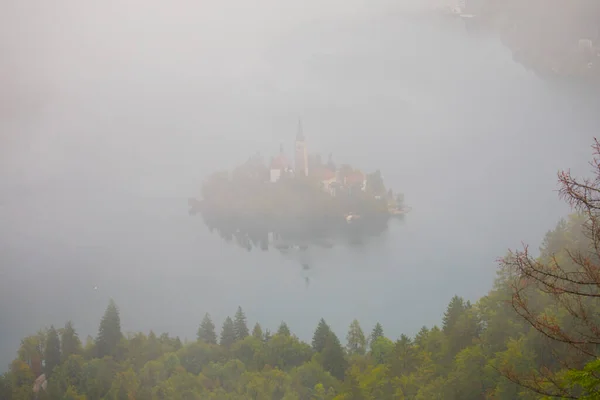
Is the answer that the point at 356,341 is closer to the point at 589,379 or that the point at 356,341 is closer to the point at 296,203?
the point at 589,379

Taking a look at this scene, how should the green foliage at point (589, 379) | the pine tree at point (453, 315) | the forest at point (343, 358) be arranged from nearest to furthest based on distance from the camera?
the green foliage at point (589, 379) → the forest at point (343, 358) → the pine tree at point (453, 315)

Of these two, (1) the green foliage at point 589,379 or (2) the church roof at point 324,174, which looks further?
(2) the church roof at point 324,174

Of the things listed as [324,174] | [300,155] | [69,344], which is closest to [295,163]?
[300,155]

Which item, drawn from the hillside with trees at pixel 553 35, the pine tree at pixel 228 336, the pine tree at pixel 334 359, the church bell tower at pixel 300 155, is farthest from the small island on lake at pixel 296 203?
the hillside with trees at pixel 553 35

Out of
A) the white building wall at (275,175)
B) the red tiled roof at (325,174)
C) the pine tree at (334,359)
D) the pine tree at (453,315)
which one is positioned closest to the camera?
the pine tree at (453,315)

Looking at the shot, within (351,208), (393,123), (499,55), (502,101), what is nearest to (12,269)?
(351,208)

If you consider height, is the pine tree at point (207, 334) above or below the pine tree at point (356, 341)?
above

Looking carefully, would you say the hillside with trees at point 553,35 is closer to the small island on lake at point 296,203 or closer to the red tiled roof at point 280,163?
the small island on lake at point 296,203

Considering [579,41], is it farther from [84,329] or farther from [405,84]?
[84,329]

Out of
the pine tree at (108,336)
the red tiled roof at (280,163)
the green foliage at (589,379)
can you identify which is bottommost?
the green foliage at (589,379)
